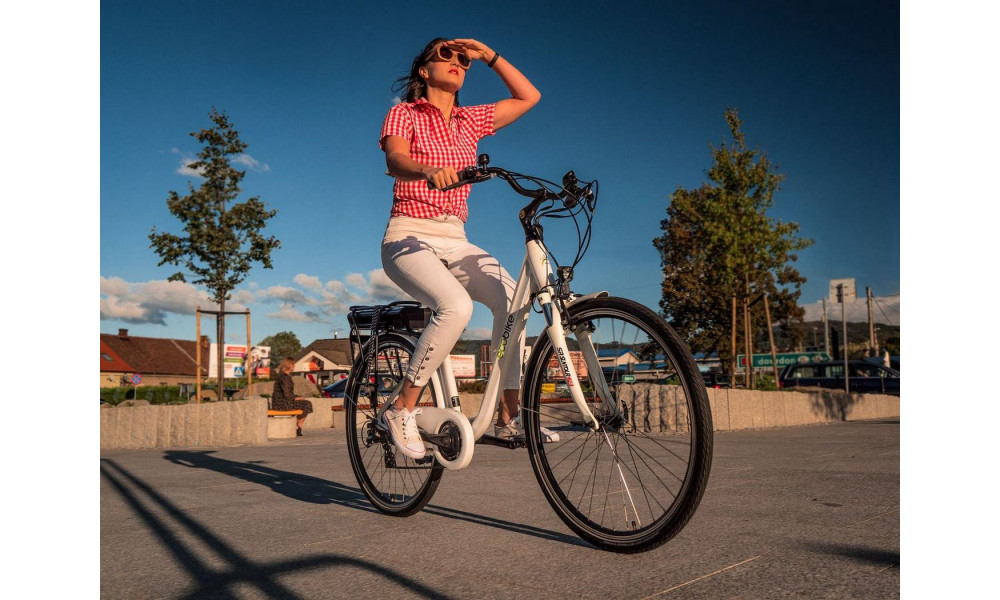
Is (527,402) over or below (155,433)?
over

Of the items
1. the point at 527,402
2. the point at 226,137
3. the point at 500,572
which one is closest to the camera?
the point at 500,572

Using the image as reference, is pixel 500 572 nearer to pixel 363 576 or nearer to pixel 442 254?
pixel 363 576

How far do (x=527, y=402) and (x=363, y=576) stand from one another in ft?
3.29

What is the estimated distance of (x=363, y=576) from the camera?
2484 mm

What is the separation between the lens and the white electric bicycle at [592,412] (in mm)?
2545

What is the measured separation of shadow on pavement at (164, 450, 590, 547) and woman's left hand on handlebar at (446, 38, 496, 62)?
7.62ft

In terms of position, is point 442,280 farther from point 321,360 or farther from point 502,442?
point 321,360

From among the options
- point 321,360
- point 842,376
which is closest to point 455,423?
point 842,376
